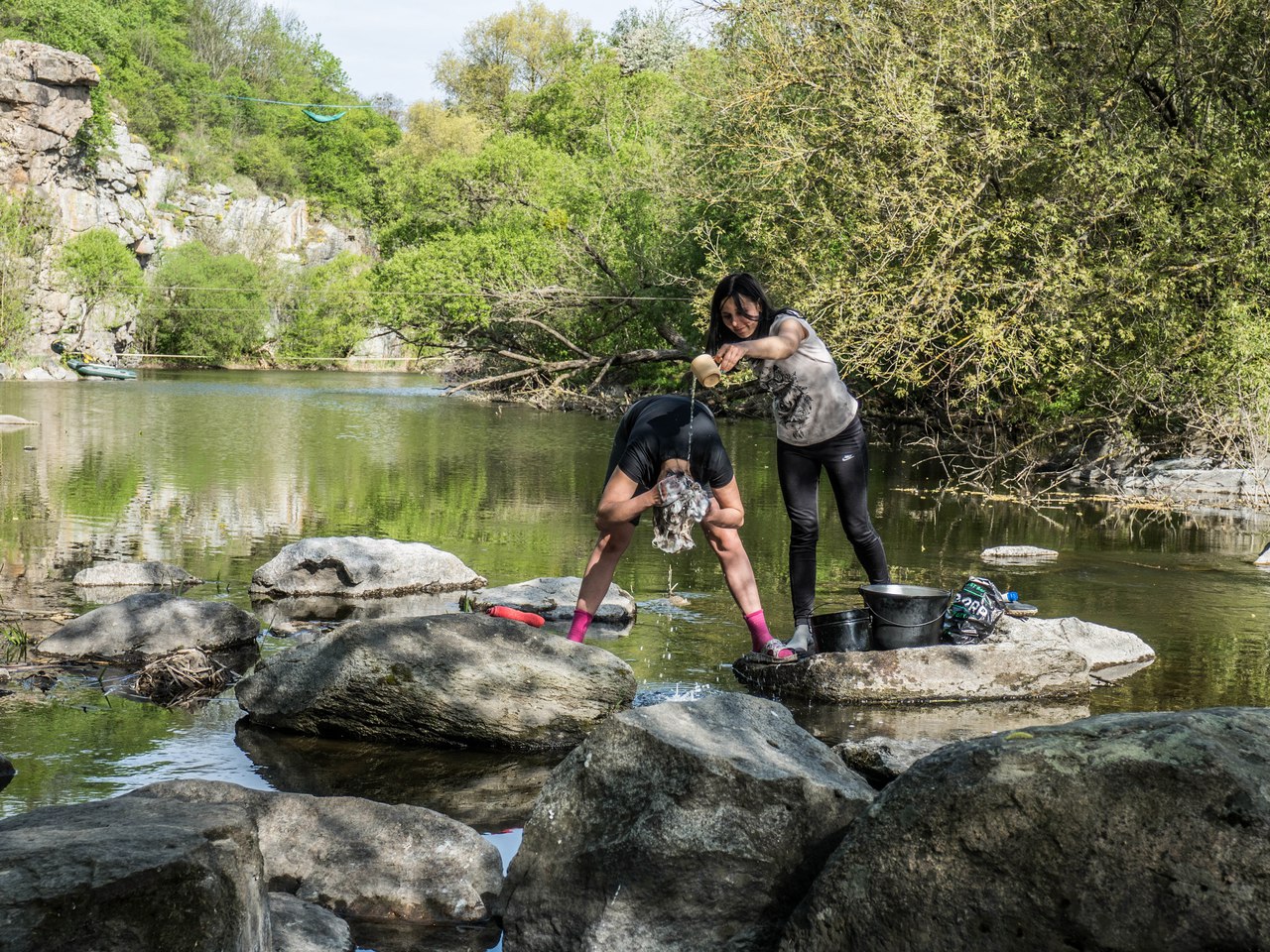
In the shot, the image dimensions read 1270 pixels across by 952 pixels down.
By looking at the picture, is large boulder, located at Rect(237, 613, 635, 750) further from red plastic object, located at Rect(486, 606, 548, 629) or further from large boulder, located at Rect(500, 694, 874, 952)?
large boulder, located at Rect(500, 694, 874, 952)

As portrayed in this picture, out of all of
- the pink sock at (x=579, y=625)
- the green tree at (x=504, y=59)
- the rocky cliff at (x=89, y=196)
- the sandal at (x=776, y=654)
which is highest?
the green tree at (x=504, y=59)

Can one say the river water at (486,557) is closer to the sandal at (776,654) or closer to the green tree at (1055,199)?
the sandal at (776,654)

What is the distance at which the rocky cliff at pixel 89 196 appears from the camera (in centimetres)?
5509

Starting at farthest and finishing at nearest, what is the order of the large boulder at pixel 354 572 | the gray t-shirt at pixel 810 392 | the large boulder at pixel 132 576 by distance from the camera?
the large boulder at pixel 354 572, the large boulder at pixel 132 576, the gray t-shirt at pixel 810 392

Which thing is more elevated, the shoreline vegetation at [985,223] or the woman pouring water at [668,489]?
the shoreline vegetation at [985,223]

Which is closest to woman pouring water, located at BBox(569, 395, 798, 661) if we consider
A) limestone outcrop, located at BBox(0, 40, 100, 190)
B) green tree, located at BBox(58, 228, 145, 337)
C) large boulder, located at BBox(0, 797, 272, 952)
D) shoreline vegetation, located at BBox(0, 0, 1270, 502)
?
large boulder, located at BBox(0, 797, 272, 952)

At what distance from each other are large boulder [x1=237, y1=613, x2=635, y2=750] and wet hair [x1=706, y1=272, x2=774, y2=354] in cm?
168

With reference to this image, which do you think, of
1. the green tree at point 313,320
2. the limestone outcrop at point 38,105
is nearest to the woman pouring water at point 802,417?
the green tree at point 313,320

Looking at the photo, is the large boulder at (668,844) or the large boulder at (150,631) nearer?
the large boulder at (668,844)

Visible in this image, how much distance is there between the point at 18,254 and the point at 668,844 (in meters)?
55.9

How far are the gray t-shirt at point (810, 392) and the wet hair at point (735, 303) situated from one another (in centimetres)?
13

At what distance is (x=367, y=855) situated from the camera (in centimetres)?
420

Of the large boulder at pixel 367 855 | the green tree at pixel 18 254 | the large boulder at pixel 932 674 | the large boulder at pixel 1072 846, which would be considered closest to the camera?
the large boulder at pixel 1072 846

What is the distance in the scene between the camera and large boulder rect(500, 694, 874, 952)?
3762 millimetres
